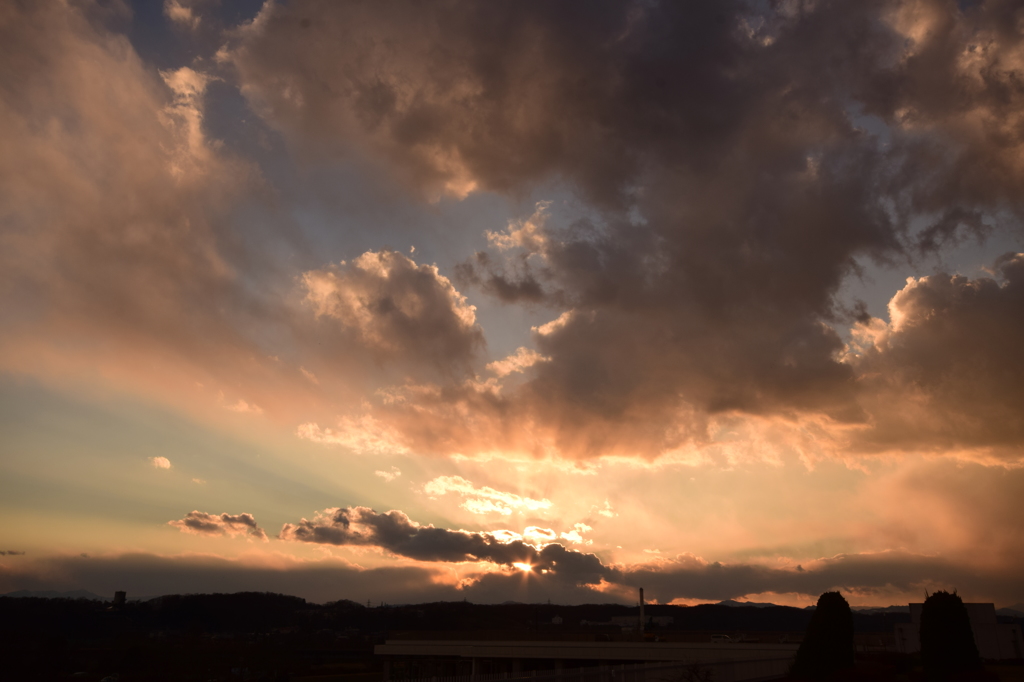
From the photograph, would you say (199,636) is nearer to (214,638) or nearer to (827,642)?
(214,638)

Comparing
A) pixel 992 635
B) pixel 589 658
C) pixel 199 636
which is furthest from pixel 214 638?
pixel 992 635

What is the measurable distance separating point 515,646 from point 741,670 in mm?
32732

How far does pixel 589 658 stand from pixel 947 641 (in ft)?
115

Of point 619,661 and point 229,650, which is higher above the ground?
point 619,661

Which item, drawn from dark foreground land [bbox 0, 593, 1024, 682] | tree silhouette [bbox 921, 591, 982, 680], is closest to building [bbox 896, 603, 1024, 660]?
dark foreground land [bbox 0, 593, 1024, 682]

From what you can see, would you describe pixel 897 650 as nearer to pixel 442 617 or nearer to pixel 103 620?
pixel 442 617

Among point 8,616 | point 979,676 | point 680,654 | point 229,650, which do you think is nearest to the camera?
point 979,676

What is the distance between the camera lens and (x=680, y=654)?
51.2m

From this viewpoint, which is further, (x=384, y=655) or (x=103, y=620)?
(x=103, y=620)

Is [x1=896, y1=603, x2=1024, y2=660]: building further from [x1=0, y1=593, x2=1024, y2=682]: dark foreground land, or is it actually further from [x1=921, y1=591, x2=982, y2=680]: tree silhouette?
[x1=921, y1=591, x2=982, y2=680]: tree silhouette

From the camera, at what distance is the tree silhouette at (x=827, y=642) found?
29.7 m

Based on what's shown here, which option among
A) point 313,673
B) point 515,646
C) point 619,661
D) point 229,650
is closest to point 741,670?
point 619,661

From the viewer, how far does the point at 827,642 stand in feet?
98.2

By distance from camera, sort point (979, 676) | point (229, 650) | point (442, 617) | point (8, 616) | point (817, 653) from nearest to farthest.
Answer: point (979, 676)
point (817, 653)
point (8, 616)
point (229, 650)
point (442, 617)
